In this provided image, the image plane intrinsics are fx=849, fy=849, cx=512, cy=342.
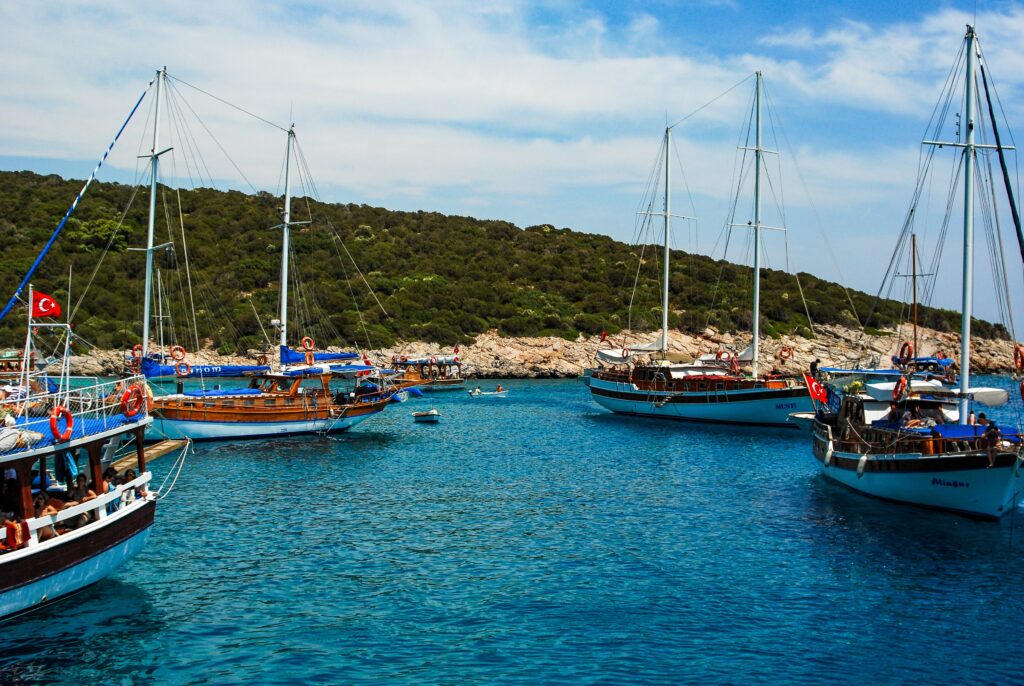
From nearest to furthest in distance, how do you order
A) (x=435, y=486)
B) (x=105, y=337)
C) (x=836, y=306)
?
(x=435, y=486) < (x=105, y=337) < (x=836, y=306)

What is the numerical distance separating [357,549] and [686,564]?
345 inches

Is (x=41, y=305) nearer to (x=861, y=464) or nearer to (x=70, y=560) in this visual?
(x=70, y=560)

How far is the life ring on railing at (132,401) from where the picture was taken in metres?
19.6

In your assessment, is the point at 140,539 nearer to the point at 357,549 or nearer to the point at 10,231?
the point at 357,549

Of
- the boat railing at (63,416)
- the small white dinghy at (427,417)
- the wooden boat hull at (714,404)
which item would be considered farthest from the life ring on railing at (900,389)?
the small white dinghy at (427,417)

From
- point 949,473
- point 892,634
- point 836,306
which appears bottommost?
point 892,634

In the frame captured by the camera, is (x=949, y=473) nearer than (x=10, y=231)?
Yes

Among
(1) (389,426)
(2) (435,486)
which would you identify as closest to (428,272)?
(1) (389,426)

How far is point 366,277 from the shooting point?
11531 cm

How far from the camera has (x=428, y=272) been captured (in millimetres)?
121938

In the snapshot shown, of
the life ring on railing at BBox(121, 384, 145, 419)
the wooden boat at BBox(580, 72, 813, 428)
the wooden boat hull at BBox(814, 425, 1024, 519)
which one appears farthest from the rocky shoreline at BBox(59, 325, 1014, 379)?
the life ring on railing at BBox(121, 384, 145, 419)

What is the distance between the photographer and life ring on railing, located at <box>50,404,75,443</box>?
16953 millimetres

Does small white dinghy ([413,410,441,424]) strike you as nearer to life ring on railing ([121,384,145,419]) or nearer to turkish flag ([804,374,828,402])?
turkish flag ([804,374,828,402])

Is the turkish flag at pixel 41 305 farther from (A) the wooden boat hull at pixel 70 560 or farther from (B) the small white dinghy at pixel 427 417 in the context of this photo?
(B) the small white dinghy at pixel 427 417
